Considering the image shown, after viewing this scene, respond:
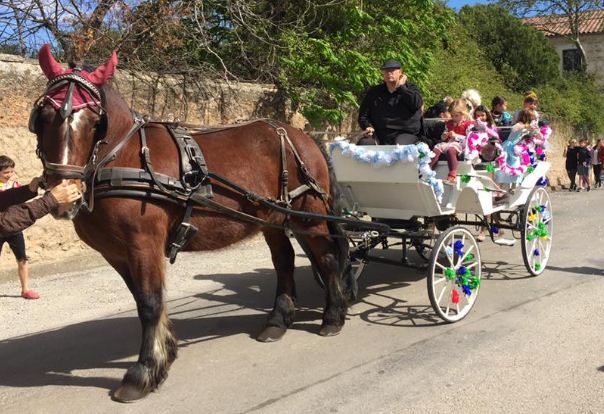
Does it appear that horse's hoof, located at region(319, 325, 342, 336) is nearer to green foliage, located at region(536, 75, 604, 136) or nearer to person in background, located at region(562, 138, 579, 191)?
person in background, located at region(562, 138, 579, 191)

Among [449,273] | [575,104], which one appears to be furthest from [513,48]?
[449,273]

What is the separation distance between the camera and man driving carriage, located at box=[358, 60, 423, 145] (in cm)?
573

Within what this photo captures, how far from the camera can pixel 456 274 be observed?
5363 mm

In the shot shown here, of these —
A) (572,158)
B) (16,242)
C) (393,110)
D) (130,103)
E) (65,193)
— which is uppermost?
(130,103)

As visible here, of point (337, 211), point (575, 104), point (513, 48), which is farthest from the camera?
point (575, 104)

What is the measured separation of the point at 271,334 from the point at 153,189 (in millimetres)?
1736

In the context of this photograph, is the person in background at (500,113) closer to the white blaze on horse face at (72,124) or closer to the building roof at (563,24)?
the white blaze on horse face at (72,124)

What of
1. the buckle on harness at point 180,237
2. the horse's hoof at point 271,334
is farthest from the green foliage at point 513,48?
the buckle on harness at point 180,237

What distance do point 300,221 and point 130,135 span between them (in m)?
1.61

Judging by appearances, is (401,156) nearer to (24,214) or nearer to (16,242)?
(24,214)

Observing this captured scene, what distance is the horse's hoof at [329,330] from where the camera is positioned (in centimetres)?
→ 497

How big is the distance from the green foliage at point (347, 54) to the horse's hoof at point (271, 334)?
5.72 meters

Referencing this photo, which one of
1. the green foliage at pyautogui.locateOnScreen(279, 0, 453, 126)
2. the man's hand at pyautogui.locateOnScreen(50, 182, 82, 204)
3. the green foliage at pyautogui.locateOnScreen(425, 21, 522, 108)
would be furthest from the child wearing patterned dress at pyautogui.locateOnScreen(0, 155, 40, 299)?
the green foliage at pyautogui.locateOnScreen(425, 21, 522, 108)

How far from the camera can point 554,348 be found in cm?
454
